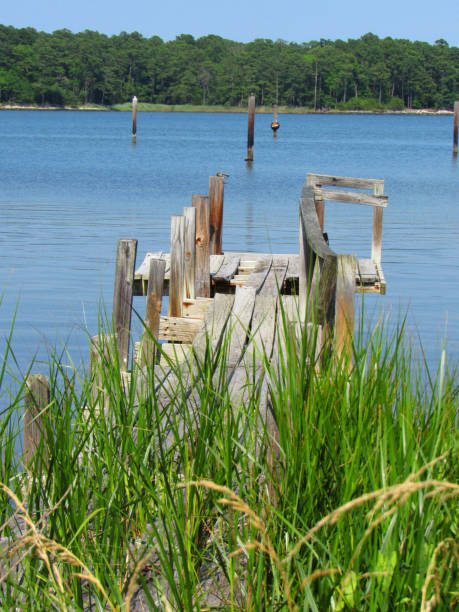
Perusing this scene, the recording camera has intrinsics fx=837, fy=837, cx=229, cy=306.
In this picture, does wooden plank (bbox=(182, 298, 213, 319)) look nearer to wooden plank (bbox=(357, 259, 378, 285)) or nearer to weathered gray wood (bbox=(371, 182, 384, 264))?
wooden plank (bbox=(357, 259, 378, 285))

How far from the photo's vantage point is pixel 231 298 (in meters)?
6.49

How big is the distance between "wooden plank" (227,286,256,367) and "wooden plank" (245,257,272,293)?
1.11m

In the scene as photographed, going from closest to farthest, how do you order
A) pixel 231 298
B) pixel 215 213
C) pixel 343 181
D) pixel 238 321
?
1. pixel 238 321
2. pixel 231 298
3. pixel 215 213
4. pixel 343 181

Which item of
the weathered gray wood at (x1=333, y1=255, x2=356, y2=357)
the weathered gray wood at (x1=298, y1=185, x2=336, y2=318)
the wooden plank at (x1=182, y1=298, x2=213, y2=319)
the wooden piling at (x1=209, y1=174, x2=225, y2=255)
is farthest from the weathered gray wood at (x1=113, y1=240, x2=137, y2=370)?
the wooden piling at (x1=209, y1=174, x2=225, y2=255)

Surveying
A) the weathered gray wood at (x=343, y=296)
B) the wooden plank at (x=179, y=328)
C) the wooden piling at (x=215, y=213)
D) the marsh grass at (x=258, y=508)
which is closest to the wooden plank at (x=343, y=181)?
the wooden piling at (x=215, y=213)

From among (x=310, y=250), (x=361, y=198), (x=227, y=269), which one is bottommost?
(x=227, y=269)

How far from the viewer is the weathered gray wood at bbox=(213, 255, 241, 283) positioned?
912cm

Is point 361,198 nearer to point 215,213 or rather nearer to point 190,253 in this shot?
point 215,213

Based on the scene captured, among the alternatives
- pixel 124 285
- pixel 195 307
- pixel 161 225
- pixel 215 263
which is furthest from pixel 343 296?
pixel 161 225

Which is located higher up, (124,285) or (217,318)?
(124,285)

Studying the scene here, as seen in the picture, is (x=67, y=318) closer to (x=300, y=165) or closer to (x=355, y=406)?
(x=355, y=406)

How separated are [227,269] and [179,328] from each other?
2432mm

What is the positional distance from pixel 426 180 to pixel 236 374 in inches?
1389

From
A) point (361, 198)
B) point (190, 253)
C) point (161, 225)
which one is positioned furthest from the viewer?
point (161, 225)
